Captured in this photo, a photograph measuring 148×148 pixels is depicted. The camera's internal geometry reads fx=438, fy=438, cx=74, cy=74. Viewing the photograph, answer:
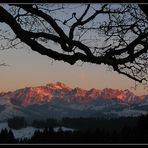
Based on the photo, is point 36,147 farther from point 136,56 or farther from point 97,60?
point 136,56

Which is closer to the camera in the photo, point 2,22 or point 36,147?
point 36,147

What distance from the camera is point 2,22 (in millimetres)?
8594

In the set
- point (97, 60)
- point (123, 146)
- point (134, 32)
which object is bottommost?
point (123, 146)

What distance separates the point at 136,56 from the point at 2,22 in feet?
9.85

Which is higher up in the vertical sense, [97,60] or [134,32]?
[134,32]

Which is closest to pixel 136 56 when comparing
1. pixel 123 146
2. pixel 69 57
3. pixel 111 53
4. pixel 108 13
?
pixel 111 53

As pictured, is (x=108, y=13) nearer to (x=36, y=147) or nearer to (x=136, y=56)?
(x=136, y=56)

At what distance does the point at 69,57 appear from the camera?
858 centimetres

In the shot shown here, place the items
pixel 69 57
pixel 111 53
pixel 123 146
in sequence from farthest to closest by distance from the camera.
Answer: pixel 111 53 → pixel 69 57 → pixel 123 146

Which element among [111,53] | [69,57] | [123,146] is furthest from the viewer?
[111,53]

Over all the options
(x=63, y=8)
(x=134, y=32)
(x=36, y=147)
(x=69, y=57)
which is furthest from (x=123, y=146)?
(x=134, y=32)

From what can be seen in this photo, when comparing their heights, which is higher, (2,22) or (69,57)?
(2,22)

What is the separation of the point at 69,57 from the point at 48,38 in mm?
612

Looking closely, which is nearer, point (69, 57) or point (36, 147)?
point (36, 147)
